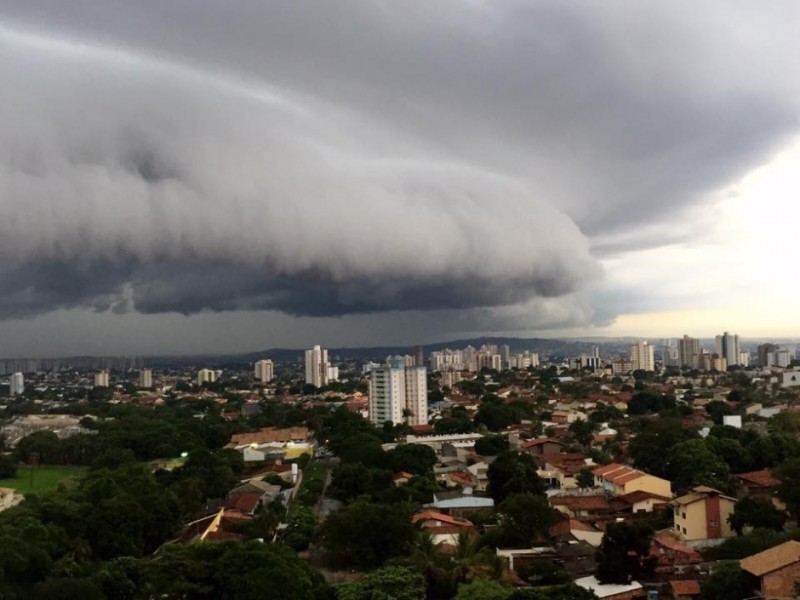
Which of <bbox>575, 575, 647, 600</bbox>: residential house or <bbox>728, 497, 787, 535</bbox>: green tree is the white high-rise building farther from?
<bbox>575, 575, 647, 600</bbox>: residential house

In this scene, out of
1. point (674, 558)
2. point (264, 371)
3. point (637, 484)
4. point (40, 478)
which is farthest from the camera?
point (264, 371)

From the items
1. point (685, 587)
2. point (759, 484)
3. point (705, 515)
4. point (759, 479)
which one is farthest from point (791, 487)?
point (685, 587)

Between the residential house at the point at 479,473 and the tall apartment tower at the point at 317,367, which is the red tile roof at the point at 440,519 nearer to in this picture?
the residential house at the point at 479,473

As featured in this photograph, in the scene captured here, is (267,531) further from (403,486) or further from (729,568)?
(729,568)

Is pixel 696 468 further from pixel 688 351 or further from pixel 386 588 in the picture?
pixel 688 351

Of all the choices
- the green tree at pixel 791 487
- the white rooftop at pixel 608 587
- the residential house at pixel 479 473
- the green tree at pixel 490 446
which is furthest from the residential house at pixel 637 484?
the green tree at pixel 490 446

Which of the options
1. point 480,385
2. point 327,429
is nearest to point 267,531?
point 327,429

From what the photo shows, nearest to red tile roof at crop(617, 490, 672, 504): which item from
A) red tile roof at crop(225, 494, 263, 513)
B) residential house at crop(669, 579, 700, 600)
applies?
residential house at crop(669, 579, 700, 600)
